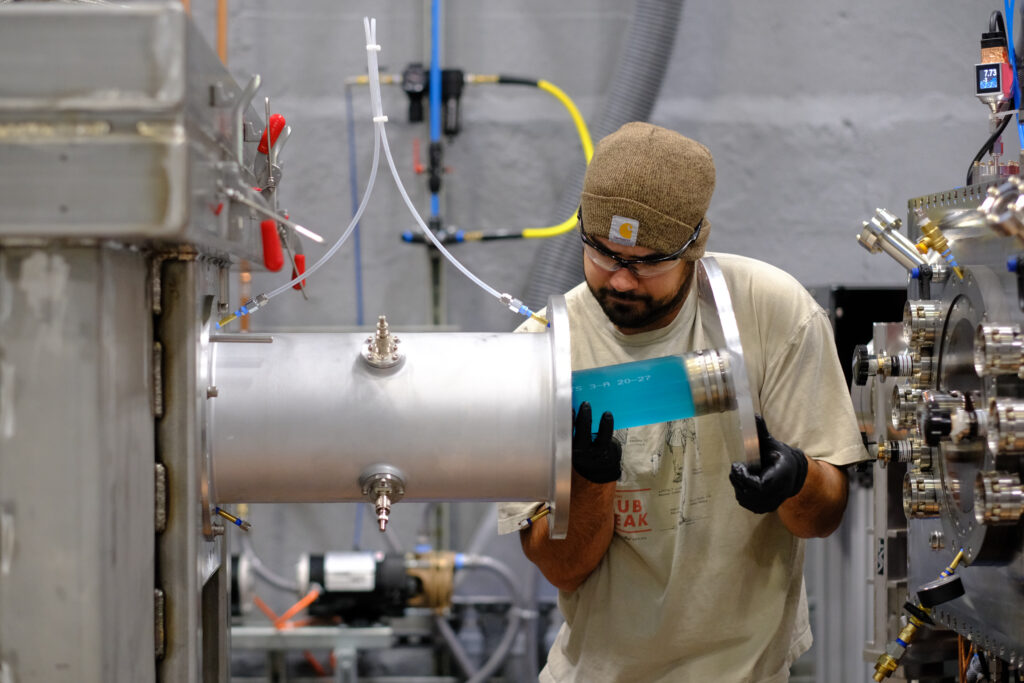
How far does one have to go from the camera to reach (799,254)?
2.34 metres

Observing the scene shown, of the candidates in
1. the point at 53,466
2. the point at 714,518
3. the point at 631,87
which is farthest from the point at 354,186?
the point at 53,466

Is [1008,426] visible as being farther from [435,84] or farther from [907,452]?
[435,84]

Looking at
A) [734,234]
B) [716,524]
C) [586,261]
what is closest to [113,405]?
[586,261]

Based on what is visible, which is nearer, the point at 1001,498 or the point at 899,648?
the point at 1001,498

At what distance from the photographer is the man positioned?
1.10 meters

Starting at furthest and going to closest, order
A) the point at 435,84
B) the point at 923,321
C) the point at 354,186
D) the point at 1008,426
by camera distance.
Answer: the point at 354,186, the point at 435,84, the point at 923,321, the point at 1008,426

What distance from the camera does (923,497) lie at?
39.8 inches

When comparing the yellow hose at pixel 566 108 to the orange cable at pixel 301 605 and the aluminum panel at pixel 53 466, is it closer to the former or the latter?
the orange cable at pixel 301 605

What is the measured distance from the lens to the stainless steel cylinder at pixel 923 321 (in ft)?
3.34

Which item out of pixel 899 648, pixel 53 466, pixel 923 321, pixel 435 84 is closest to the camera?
pixel 53 466

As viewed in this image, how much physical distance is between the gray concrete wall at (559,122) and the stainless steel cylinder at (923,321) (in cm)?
130

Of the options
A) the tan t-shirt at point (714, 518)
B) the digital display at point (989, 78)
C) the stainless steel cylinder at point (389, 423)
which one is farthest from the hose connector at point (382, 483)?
the digital display at point (989, 78)

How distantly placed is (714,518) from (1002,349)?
1.49 ft

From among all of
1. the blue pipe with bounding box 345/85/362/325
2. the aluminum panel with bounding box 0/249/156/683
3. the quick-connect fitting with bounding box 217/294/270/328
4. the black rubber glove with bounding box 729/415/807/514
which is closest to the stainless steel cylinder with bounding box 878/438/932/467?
the black rubber glove with bounding box 729/415/807/514
